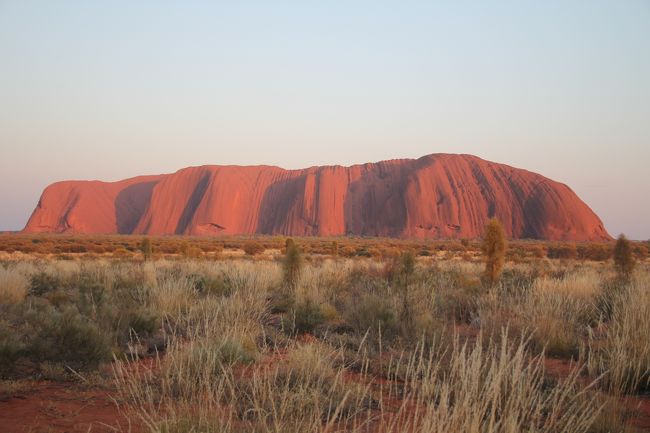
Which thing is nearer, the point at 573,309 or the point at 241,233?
the point at 573,309

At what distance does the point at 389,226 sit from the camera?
78.6 metres

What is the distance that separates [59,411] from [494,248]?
10461 millimetres

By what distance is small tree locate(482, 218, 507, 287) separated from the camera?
12.1m

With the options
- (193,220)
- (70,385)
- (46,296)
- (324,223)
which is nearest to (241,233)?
(193,220)

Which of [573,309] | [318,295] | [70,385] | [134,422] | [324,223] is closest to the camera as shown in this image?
[134,422]

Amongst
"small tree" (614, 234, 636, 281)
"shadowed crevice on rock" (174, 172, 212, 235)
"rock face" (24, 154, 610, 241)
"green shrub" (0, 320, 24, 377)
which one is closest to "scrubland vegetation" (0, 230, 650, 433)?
"green shrub" (0, 320, 24, 377)

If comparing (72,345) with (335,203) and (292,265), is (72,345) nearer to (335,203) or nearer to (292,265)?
(292,265)

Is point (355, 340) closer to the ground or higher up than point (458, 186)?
closer to the ground

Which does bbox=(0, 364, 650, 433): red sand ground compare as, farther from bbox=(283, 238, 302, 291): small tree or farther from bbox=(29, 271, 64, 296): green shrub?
bbox=(29, 271, 64, 296): green shrub

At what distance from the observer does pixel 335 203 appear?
8431 cm

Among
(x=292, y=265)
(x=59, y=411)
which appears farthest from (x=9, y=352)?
(x=292, y=265)

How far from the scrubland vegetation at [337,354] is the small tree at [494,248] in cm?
8

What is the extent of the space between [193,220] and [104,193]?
27959 mm

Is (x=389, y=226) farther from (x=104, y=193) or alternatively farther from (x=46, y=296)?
(x=46, y=296)
